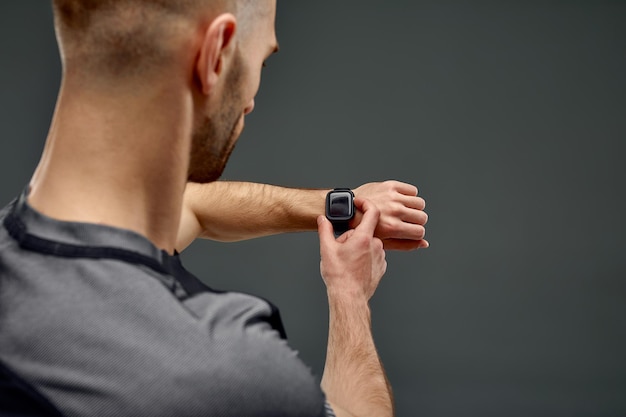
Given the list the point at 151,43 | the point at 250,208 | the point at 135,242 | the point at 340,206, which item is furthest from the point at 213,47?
the point at 250,208

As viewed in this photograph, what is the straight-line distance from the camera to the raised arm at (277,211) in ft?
4.15

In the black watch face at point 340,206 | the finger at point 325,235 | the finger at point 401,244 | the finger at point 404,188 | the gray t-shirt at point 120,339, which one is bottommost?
the gray t-shirt at point 120,339

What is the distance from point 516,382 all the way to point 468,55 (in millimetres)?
1343

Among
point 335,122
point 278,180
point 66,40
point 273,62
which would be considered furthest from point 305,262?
point 66,40

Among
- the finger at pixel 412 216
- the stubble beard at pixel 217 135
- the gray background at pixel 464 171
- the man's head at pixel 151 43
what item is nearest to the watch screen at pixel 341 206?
the finger at pixel 412 216

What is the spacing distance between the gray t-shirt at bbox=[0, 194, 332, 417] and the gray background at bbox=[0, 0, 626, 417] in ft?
6.29

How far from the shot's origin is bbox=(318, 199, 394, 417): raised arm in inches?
35.0

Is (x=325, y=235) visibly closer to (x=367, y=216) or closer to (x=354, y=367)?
(x=367, y=216)

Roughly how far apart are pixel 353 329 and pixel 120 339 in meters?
0.45

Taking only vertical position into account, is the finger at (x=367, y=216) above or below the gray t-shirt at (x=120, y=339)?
above

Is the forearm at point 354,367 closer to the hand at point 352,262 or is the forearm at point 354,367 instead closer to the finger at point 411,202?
the hand at point 352,262

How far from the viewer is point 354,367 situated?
92cm

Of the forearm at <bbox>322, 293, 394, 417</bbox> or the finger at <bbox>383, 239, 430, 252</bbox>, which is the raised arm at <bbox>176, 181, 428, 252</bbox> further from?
the forearm at <bbox>322, 293, 394, 417</bbox>

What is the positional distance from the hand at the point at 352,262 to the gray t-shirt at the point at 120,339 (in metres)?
0.34
